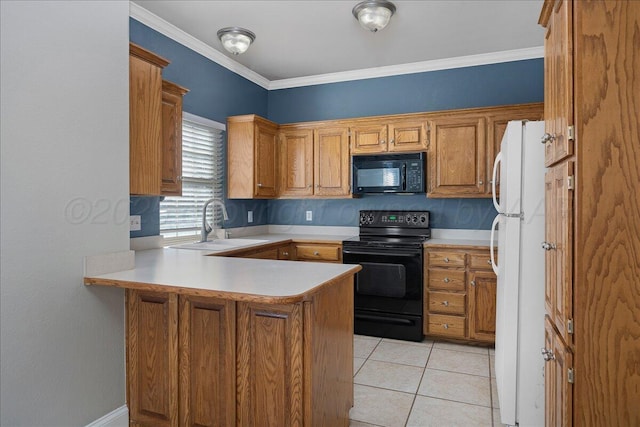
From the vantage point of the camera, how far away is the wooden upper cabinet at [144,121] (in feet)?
8.06

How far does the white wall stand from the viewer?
5.60 ft

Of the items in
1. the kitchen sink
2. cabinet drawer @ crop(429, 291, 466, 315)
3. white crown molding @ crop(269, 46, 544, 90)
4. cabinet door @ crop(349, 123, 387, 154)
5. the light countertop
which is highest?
white crown molding @ crop(269, 46, 544, 90)

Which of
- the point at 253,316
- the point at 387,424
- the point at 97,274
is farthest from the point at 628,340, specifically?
the point at 97,274

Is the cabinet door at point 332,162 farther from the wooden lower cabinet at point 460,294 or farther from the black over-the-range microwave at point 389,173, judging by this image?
the wooden lower cabinet at point 460,294

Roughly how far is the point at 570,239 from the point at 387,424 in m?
1.60

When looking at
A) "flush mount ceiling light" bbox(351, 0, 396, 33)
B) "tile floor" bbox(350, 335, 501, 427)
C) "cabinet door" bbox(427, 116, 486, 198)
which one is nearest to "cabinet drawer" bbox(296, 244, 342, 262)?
"tile floor" bbox(350, 335, 501, 427)

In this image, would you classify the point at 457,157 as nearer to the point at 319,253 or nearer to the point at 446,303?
the point at 446,303

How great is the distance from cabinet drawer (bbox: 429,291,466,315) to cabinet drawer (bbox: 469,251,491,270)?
11.2 inches

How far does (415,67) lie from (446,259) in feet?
6.73

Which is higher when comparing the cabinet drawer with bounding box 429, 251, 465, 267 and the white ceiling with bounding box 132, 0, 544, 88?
the white ceiling with bounding box 132, 0, 544, 88

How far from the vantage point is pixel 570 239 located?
1.25 metres

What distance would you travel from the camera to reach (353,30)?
3451mm

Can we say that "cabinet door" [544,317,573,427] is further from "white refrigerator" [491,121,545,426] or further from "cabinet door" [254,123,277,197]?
"cabinet door" [254,123,277,197]

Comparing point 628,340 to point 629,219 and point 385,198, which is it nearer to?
point 629,219
